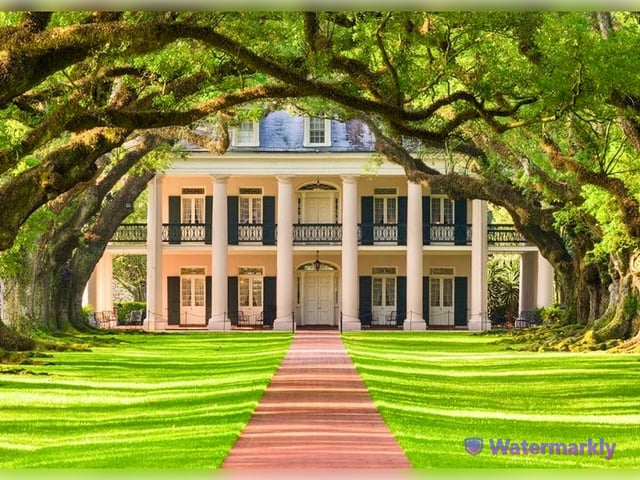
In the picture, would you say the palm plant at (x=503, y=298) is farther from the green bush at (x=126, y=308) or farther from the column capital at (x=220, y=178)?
the green bush at (x=126, y=308)

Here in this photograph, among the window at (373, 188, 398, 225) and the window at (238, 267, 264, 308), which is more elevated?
the window at (373, 188, 398, 225)

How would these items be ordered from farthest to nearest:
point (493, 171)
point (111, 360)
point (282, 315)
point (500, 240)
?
point (500, 240) → point (282, 315) → point (493, 171) → point (111, 360)

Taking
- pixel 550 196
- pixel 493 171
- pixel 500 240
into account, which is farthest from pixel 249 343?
pixel 500 240

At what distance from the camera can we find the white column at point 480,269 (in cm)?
5334

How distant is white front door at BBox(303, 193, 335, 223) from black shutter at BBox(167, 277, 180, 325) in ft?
19.0

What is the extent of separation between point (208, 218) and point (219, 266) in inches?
130

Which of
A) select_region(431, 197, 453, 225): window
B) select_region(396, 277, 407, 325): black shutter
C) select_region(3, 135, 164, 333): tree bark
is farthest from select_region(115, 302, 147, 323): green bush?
select_region(431, 197, 453, 225): window

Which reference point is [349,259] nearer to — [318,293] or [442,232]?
[318,293]

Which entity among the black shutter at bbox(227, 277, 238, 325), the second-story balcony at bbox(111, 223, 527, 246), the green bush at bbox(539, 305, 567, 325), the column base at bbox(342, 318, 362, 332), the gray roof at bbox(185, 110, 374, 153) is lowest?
the column base at bbox(342, 318, 362, 332)

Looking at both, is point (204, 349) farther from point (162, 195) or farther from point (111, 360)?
point (162, 195)

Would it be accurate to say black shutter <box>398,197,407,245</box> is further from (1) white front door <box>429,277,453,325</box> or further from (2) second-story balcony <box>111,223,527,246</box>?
(1) white front door <box>429,277,453,325</box>

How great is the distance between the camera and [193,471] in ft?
45.0

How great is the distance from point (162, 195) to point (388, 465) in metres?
41.9

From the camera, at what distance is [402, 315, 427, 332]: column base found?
174 ft
